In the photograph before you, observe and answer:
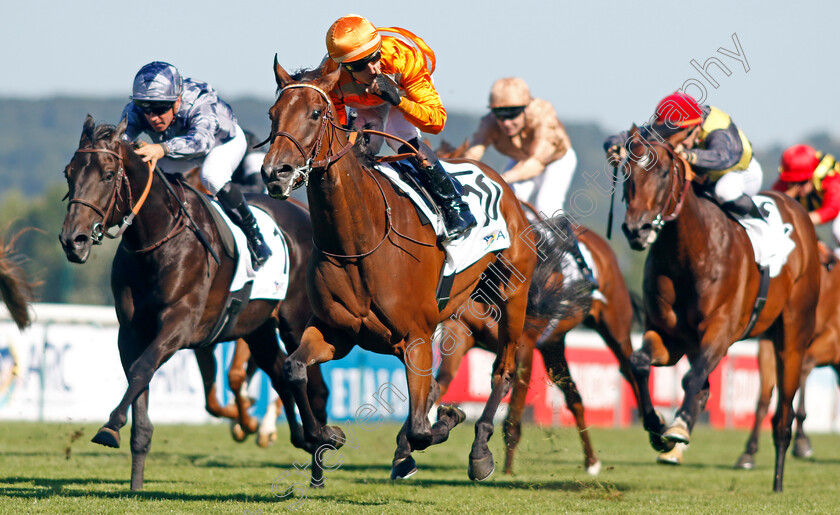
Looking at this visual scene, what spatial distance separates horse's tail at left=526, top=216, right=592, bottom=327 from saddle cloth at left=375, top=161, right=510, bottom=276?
2.04 ft

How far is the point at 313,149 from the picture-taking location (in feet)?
15.6

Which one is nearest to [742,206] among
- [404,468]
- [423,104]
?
[423,104]

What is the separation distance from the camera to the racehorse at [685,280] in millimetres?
6594

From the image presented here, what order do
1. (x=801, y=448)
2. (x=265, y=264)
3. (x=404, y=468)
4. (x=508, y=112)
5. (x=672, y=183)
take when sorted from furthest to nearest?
1. (x=801, y=448)
2. (x=508, y=112)
3. (x=265, y=264)
4. (x=672, y=183)
5. (x=404, y=468)

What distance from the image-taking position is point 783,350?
7863 millimetres

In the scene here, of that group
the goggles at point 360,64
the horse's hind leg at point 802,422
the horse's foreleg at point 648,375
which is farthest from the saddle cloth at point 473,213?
the horse's hind leg at point 802,422

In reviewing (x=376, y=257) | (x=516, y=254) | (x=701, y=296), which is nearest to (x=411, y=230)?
(x=376, y=257)

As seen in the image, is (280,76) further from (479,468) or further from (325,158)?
(479,468)

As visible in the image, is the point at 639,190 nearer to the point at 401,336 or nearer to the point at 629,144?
the point at 629,144

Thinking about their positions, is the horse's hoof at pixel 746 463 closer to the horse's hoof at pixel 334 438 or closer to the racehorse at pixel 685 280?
the racehorse at pixel 685 280

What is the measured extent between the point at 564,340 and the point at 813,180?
10.4ft

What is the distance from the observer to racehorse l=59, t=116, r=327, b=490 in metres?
5.73

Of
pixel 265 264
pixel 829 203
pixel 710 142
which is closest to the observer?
pixel 265 264

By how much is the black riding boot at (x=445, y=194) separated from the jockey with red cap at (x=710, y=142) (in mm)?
1607
